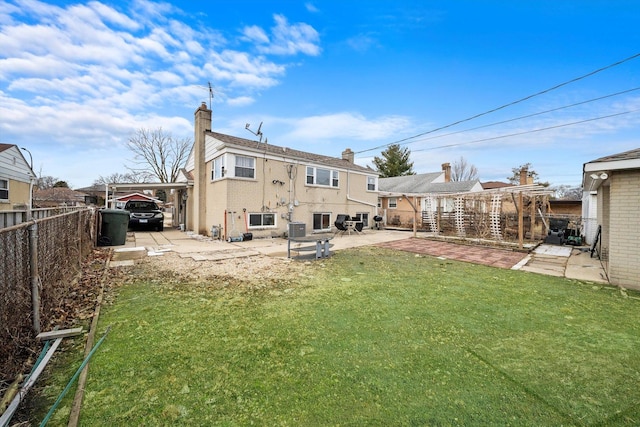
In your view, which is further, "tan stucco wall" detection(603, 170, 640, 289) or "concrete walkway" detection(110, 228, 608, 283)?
"concrete walkway" detection(110, 228, 608, 283)

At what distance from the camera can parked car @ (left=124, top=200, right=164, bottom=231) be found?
638 inches

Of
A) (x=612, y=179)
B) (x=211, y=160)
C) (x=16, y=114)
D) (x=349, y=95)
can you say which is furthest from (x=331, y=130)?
(x=16, y=114)

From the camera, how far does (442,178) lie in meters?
29.6

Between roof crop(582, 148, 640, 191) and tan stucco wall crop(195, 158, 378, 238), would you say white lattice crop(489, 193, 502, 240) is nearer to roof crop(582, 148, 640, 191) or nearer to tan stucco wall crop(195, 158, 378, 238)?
roof crop(582, 148, 640, 191)

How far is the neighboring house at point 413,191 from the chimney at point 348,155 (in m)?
4.19

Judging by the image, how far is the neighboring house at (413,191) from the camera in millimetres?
22516

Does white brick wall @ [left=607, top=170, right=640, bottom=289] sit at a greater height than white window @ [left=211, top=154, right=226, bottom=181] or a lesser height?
lesser

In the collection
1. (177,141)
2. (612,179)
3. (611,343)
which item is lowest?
(611,343)

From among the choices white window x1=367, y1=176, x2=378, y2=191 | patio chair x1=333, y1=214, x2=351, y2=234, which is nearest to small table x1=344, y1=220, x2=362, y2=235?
patio chair x1=333, y1=214, x2=351, y2=234

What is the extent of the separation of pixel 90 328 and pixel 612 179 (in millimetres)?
10156

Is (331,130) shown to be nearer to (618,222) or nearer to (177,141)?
(618,222)

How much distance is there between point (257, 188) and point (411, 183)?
21.2 meters

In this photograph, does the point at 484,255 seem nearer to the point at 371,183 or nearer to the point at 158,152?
the point at 371,183

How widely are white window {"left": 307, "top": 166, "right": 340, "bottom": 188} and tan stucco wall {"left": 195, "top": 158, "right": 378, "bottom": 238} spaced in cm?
34
